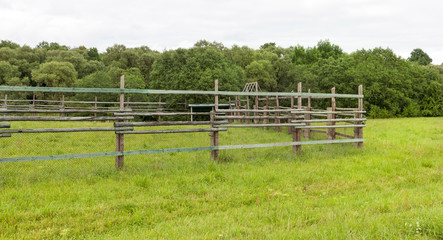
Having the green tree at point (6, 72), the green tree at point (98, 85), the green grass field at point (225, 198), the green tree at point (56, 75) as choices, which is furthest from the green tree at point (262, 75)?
the green grass field at point (225, 198)

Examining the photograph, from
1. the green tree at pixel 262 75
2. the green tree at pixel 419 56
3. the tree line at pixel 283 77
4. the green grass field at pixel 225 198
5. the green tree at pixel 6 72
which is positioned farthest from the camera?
the green tree at pixel 419 56

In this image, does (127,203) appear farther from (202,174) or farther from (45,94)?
(45,94)

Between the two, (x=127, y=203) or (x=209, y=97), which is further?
(x=209, y=97)

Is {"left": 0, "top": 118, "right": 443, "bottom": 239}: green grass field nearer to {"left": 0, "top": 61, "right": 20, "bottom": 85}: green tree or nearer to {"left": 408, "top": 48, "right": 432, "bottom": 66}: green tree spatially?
{"left": 0, "top": 61, "right": 20, "bottom": 85}: green tree

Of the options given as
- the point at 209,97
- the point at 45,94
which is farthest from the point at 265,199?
the point at 45,94

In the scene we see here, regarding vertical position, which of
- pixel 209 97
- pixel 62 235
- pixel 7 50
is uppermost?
pixel 7 50

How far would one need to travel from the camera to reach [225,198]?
189 inches

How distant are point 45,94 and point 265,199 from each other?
42344mm

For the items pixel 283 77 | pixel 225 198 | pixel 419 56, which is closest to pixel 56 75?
pixel 283 77

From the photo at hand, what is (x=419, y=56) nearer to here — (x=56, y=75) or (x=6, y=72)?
(x=56, y=75)

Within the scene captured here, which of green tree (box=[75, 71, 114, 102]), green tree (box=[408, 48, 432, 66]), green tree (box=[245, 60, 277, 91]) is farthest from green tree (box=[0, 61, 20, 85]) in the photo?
green tree (box=[408, 48, 432, 66])

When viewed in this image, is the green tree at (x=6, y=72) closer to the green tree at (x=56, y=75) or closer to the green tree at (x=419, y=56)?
the green tree at (x=56, y=75)

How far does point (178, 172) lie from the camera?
20.2 feet

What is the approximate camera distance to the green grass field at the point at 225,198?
143 inches
